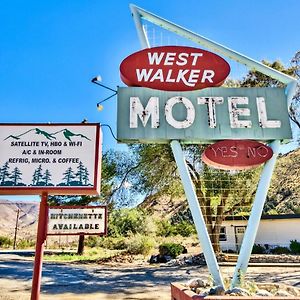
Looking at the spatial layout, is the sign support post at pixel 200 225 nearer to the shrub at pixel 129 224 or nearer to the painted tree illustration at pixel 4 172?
the painted tree illustration at pixel 4 172

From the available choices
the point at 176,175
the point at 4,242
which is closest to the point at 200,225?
the point at 176,175

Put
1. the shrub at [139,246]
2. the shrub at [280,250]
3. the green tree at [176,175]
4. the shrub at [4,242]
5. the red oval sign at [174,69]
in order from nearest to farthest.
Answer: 1. the red oval sign at [174,69]
2. the green tree at [176,175]
3. the shrub at [280,250]
4. the shrub at [139,246]
5. the shrub at [4,242]

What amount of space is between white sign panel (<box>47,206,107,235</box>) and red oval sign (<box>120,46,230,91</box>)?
362 centimetres

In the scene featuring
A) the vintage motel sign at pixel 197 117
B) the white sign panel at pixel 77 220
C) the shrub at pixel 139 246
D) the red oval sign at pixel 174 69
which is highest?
the red oval sign at pixel 174 69

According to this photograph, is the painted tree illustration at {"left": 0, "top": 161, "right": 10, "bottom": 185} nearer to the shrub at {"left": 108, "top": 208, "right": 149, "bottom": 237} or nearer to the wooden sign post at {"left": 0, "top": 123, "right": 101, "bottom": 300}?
the wooden sign post at {"left": 0, "top": 123, "right": 101, "bottom": 300}

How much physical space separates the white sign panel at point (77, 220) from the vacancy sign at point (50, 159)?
15.6 inches

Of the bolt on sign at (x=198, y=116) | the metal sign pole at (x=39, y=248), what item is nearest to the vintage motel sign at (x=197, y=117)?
the bolt on sign at (x=198, y=116)

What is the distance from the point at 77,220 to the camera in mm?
6262

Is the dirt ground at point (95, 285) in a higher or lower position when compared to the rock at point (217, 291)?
lower

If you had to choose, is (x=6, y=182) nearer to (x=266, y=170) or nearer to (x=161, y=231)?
(x=266, y=170)

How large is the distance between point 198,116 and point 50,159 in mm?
3754

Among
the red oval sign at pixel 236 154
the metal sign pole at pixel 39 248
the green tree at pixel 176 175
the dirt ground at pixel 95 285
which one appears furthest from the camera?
the green tree at pixel 176 175

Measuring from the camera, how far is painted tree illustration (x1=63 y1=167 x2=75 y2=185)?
6531 mm

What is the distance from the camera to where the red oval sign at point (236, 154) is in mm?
7488
